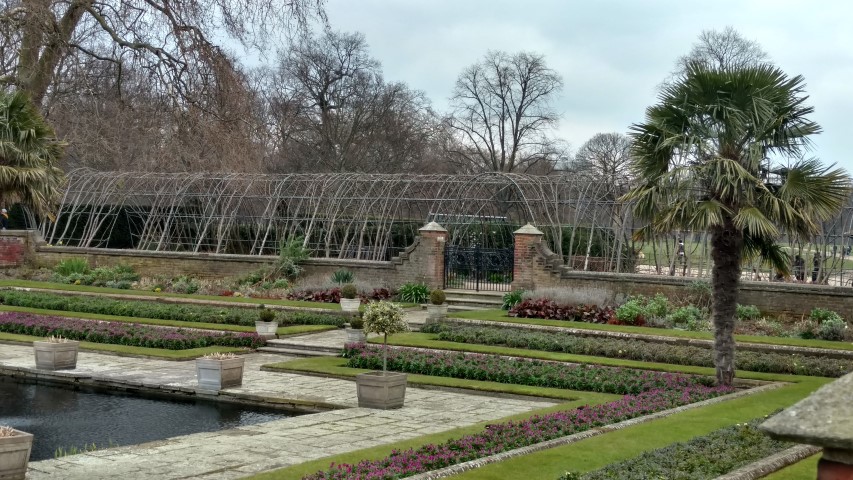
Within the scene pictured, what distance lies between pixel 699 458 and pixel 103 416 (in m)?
8.50

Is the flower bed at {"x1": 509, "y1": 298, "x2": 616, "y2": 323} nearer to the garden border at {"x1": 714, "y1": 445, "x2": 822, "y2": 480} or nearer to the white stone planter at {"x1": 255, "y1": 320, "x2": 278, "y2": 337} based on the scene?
the white stone planter at {"x1": 255, "y1": 320, "x2": 278, "y2": 337}

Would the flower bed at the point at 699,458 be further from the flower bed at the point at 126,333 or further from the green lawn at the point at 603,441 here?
the flower bed at the point at 126,333

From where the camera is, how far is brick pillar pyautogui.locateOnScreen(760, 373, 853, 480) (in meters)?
3.03

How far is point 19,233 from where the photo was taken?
35.4m

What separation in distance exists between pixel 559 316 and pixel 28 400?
12464 millimetres

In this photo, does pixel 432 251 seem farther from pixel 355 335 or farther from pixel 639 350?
pixel 639 350

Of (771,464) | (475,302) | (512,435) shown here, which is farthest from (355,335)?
(771,464)

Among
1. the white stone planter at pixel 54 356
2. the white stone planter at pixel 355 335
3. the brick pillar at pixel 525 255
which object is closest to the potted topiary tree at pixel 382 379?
the white stone planter at pixel 355 335

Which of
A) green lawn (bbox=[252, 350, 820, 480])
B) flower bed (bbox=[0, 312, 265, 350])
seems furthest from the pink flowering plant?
flower bed (bbox=[0, 312, 265, 350])

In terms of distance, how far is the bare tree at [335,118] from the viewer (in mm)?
52875

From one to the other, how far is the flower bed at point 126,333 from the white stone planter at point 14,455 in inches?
408

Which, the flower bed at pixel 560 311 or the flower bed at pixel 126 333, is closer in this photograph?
the flower bed at pixel 126 333

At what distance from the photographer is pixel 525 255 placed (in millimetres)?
26516

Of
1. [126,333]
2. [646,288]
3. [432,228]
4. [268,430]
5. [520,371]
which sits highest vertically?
[432,228]
